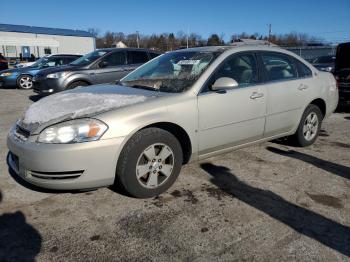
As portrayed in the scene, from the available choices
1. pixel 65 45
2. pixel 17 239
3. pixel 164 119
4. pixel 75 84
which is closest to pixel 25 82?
pixel 75 84

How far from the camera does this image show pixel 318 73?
5.05 meters

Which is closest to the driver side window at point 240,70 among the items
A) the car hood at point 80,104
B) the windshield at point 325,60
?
the car hood at point 80,104

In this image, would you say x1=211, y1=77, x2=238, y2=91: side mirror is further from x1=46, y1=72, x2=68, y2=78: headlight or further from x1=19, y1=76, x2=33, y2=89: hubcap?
x1=19, y1=76, x2=33, y2=89: hubcap

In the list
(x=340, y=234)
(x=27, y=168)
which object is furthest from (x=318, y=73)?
(x=27, y=168)

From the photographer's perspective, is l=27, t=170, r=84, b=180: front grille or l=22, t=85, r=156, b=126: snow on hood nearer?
l=27, t=170, r=84, b=180: front grille

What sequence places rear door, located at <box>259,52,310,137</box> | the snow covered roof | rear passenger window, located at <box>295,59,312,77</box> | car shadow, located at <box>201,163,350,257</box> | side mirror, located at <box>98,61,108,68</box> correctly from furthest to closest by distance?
the snow covered roof → side mirror, located at <box>98,61,108,68</box> → rear passenger window, located at <box>295,59,312,77</box> → rear door, located at <box>259,52,310,137</box> → car shadow, located at <box>201,163,350,257</box>

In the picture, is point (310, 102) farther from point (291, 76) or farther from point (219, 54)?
point (219, 54)

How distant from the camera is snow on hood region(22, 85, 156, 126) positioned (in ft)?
10.2

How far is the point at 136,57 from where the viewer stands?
31.2ft

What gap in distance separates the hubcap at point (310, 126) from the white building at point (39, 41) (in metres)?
42.9

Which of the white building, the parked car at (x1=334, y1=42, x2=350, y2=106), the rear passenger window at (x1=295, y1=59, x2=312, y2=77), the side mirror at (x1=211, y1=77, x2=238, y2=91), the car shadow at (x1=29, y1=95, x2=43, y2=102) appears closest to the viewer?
the side mirror at (x1=211, y1=77, x2=238, y2=91)

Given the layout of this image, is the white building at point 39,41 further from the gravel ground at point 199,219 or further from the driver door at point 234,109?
the gravel ground at point 199,219

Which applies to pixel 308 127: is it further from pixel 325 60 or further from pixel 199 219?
pixel 325 60

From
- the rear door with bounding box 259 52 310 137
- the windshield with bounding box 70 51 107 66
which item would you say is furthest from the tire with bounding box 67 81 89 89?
the rear door with bounding box 259 52 310 137
